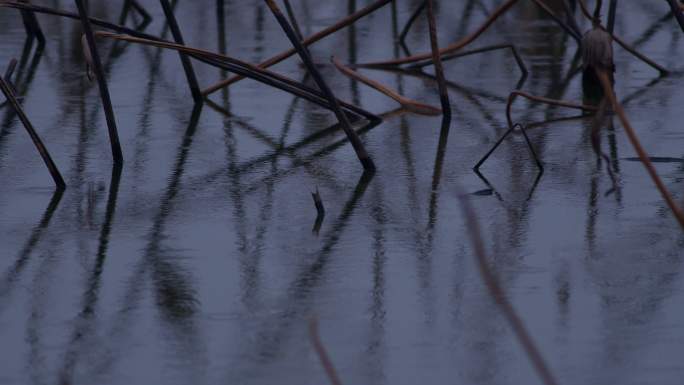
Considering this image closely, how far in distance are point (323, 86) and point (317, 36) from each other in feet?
2.36

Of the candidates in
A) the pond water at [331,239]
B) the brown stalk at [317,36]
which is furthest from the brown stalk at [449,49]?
the brown stalk at [317,36]

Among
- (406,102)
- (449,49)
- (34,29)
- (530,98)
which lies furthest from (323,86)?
(34,29)

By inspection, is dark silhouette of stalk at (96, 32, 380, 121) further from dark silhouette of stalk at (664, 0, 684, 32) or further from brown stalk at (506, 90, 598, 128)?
dark silhouette of stalk at (664, 0, 684, 32)

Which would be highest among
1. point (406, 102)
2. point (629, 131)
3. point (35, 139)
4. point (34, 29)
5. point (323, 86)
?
point (629, 131)

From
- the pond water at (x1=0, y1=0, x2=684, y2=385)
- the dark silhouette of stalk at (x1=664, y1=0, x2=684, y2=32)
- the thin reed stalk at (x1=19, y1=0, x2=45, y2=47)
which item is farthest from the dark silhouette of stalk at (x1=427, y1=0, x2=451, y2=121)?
the thin reed stalk at (x1=19, y1=0, x2=45, y2=47)

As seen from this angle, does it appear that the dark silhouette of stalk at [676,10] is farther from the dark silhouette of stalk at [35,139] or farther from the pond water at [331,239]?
the dark silhouette of stalk at [35,139]

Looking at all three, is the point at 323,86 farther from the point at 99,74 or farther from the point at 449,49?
the point at 449,49

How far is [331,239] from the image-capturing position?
10.8ft

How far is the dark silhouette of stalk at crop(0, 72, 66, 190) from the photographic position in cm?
371

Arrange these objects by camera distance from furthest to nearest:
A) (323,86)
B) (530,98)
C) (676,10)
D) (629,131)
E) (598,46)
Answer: (598,46) → (676,10) → (530,98) → (323,86) → (629,131)

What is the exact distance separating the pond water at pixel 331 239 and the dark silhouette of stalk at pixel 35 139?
0.19 feet

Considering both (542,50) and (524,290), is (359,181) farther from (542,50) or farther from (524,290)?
(542,50)

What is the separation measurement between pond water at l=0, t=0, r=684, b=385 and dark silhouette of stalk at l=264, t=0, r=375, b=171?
0.21 ft

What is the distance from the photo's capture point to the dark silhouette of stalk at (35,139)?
371cm
